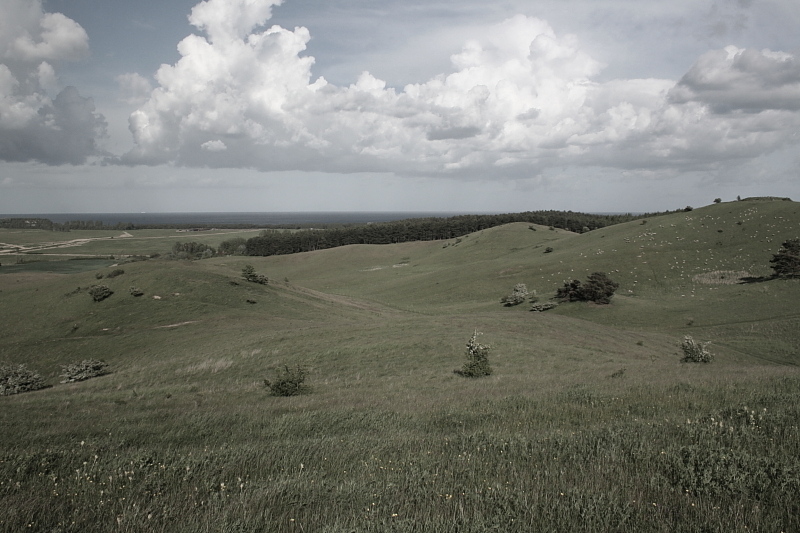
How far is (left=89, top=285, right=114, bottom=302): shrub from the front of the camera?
42.7 m

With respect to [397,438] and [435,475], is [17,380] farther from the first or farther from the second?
[435,475]

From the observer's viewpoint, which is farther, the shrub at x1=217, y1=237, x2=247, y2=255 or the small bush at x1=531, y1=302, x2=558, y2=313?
the shrub at x1=217, y1=237, x2=247, y2=255

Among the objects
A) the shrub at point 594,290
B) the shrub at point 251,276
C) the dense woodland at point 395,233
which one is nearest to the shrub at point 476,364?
the shrub at point 251,276

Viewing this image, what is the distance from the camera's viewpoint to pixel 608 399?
10883mm

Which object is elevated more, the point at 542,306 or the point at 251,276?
the point at 251,276

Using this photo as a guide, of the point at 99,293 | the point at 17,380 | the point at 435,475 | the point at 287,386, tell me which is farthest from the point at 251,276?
the point at 435,475

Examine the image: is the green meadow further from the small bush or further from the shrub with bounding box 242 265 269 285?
the small bush

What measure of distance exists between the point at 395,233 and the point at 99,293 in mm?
140163

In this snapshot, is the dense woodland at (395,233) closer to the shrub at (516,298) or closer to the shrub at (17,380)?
the shrub at (516,298)

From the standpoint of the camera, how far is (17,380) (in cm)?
2305

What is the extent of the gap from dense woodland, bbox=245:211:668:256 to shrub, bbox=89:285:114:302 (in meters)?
130

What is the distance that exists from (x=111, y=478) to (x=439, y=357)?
67.3 ft

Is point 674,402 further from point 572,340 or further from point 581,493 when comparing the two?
point 572,340

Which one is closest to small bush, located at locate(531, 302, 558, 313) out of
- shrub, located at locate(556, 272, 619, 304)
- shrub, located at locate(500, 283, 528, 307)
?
shrub, located at locate(556, 272, 619, 304)
